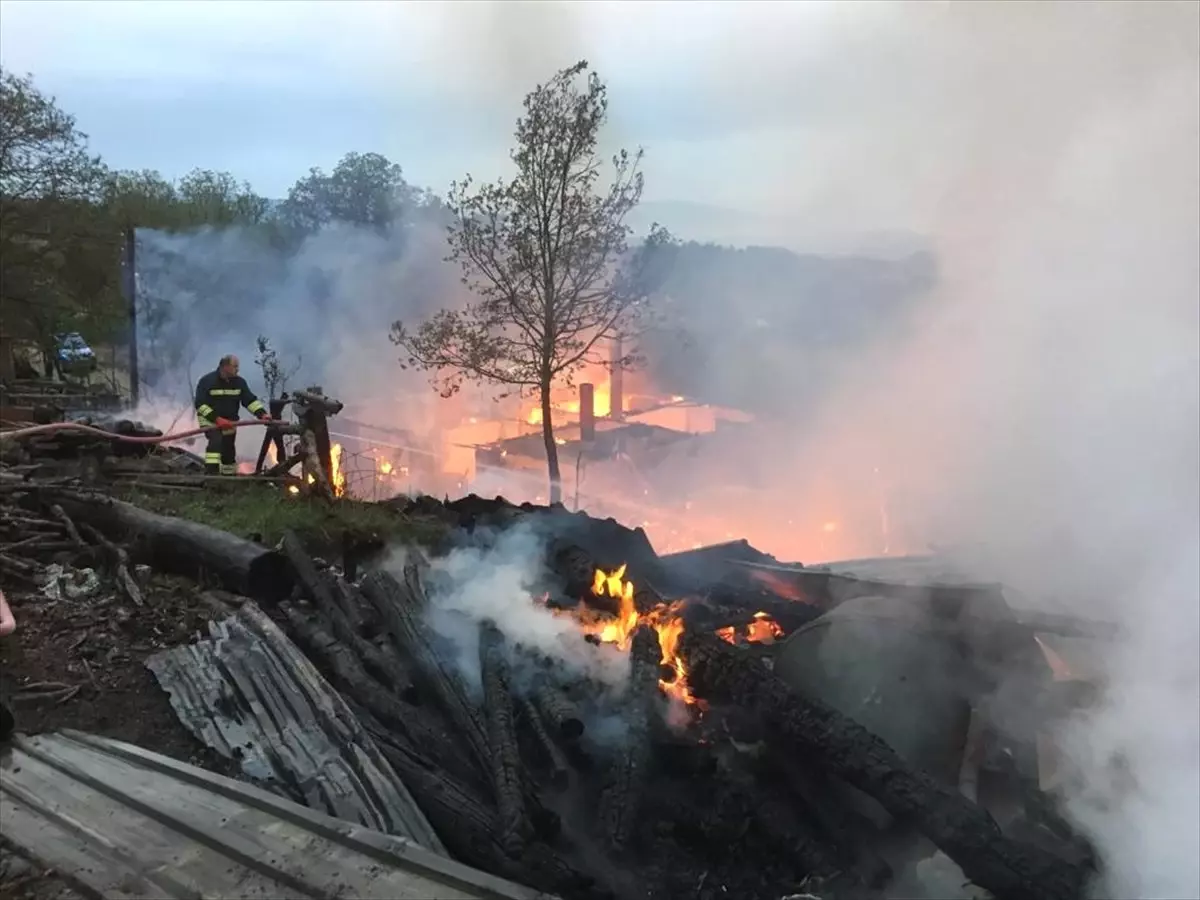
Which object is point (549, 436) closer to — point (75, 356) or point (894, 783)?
point (894, 783)

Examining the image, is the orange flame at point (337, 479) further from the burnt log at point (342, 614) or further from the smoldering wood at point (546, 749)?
the smoldering wood at point (546, 749)

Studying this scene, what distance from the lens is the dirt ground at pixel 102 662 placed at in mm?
3826

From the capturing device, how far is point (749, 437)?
20.5 m

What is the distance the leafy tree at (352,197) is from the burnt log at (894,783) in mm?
22726

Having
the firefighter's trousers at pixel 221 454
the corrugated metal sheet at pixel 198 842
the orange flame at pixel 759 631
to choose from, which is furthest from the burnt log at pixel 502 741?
the firefighter's trousers at pixel 221 454

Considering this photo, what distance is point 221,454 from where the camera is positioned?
8641mm

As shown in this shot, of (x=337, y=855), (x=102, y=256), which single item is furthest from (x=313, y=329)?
(x=337, y=855)

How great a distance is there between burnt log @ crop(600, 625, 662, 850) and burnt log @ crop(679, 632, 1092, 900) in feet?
0.99

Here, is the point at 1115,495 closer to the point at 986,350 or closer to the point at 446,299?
the point at 986,350

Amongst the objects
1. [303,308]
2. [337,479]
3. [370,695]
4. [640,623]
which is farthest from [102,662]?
[303,308]

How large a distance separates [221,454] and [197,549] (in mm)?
3495

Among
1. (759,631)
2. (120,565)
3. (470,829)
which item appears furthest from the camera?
(759,631)

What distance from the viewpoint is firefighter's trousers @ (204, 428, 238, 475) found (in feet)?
27.9

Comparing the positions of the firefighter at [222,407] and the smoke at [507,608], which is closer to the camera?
the smoke at [507,608]
